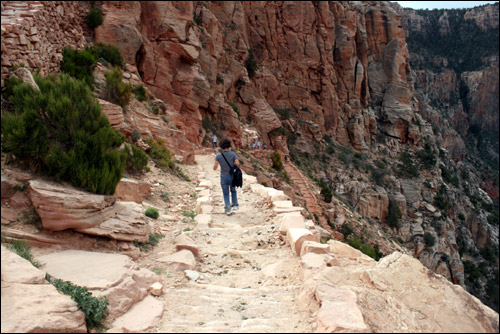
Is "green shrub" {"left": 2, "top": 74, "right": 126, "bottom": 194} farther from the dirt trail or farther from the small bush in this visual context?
the small bush

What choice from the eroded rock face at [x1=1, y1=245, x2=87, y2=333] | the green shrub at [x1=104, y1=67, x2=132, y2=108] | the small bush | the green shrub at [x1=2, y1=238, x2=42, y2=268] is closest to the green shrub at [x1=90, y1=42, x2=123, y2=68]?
the green shrub at [x1=104, y1=67, x2=132, y2=108]

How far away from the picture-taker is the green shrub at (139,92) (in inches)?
635

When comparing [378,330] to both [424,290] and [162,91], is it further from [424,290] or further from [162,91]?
[162,91]

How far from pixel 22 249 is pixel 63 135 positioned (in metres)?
1.74

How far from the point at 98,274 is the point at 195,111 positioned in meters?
20.0

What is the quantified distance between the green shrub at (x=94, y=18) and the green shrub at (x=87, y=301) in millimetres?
16531

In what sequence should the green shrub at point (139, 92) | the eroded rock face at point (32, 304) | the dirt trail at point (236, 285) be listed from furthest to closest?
the green shrub at point (139, 92), the dirt trail at point (236, 285), the eroded rock face at point (32, 304)

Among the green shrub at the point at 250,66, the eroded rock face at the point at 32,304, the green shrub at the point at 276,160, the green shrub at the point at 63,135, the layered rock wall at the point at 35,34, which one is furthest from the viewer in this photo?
the green shrub at the point at 250,66

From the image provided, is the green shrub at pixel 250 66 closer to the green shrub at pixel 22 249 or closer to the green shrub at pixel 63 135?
the green shrub at pixel 63 135

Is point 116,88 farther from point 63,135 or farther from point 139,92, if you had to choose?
point 63,135

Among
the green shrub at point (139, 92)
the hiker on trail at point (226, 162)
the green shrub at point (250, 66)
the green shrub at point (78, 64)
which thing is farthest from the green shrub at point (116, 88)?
the green shrub at point (250, 66)

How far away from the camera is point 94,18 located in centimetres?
1666

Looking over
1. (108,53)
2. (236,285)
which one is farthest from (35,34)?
(108,53)

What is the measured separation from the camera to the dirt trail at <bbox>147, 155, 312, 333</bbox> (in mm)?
3438
